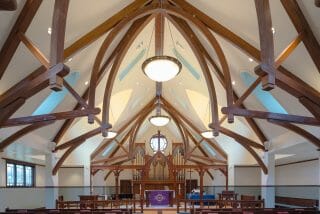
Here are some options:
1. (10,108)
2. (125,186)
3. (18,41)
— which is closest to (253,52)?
(18,41)

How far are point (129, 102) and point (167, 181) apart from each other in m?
8.01

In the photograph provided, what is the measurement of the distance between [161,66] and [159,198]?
489 inches

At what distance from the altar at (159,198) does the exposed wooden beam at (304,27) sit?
13363 millimetres

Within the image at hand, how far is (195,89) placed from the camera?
1725 cm

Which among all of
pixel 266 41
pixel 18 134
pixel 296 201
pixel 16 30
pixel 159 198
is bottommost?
pixel 159 198

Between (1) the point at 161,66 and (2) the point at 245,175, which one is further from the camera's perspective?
(2) the point at 245,175

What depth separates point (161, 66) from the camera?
9594 mm

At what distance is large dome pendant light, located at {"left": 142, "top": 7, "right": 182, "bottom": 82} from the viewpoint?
9.45 m

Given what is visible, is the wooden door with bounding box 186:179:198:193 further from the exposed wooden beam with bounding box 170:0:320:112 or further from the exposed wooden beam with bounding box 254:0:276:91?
the exposed wooden beam with bounding box 254:0:276:91

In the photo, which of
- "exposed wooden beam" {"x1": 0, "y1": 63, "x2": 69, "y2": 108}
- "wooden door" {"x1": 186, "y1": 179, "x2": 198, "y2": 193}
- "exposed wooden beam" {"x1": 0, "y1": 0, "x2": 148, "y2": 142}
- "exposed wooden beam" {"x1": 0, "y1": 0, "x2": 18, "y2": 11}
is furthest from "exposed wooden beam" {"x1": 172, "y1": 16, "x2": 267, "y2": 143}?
"wooden door" {"x1": 186, "y1": 179, "x2": 198, "y2": 193}

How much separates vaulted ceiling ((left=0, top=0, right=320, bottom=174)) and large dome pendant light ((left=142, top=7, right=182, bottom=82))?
5.44 feet

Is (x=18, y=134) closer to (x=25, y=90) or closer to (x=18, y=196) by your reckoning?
(x=25, y=90)

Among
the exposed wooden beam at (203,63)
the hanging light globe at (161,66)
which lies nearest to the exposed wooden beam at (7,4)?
the hanging light globe at (161,66)

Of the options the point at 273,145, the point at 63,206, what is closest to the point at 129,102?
the point at 63,206
